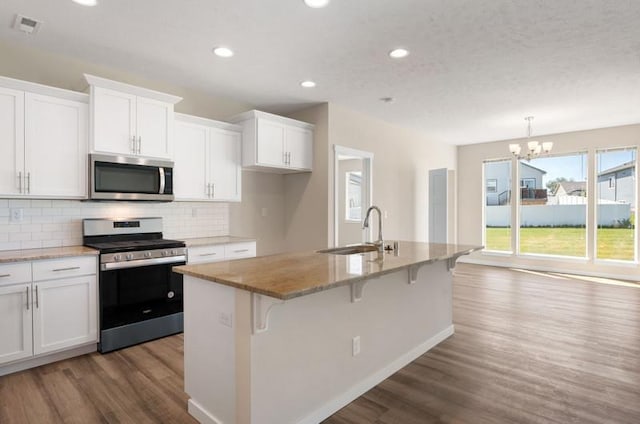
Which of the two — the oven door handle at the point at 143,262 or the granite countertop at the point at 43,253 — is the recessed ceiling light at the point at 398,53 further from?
the granite countertop at the point at 43,253

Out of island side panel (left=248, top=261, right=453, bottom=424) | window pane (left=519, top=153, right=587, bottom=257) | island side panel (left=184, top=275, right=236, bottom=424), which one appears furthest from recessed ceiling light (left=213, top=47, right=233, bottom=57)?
window pane (left=519, top=153, right=587, bottom=257)

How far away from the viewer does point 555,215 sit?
707cm

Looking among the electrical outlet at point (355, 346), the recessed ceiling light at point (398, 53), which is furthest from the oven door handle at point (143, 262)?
the recessed ceiling light at point (398, 53)

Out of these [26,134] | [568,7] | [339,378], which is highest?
[568,7]

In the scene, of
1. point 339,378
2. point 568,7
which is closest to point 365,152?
point 568,7

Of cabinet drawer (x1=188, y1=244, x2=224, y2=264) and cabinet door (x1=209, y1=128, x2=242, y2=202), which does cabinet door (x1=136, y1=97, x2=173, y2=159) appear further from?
cabinet drawer (x1=188, y1=244, x2=224, y2=264)

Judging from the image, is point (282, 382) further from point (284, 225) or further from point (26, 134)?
point (284, 225)

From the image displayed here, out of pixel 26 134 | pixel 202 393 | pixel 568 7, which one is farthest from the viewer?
pixel 26 134

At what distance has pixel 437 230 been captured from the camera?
715cm

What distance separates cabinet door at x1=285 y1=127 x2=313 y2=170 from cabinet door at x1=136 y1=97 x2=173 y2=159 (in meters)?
1.50

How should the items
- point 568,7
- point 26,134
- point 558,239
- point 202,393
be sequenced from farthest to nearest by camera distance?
point 558,239 < point 26,134 < point 568,7 < point 202,393

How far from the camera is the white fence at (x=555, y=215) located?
639 centimetres

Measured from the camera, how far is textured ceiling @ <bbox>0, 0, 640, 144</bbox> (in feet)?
8.46

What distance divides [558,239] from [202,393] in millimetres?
7346
